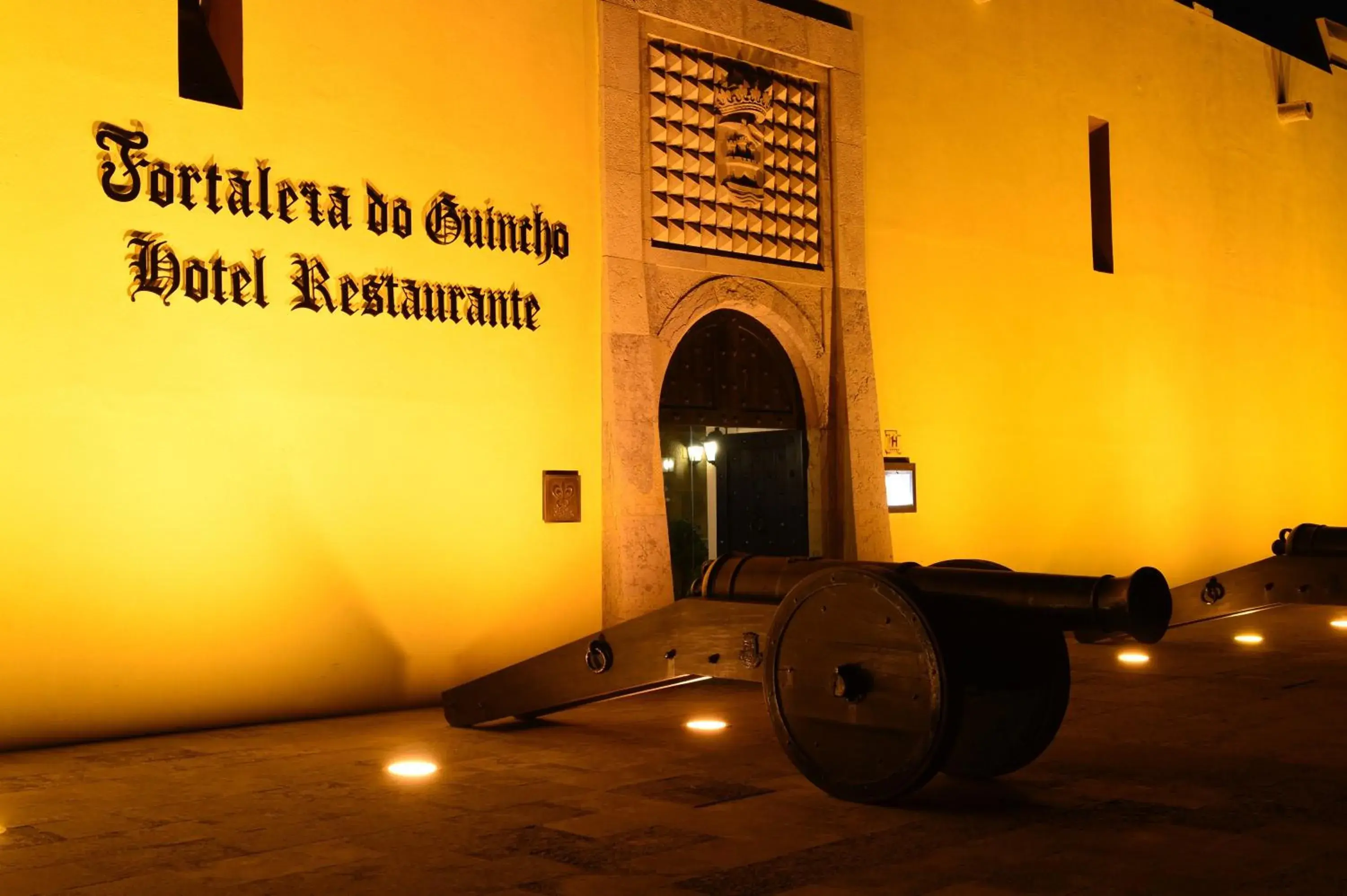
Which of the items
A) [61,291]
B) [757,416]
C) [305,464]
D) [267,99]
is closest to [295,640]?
[305,464]

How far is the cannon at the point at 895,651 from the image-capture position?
4.90m

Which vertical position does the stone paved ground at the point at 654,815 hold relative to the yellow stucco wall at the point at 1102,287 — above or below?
below

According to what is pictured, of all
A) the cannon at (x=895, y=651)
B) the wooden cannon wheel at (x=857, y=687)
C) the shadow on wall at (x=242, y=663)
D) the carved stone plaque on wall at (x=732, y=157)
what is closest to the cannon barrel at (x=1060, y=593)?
the cannon at (x=895, y=651)

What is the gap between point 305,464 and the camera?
791 cm

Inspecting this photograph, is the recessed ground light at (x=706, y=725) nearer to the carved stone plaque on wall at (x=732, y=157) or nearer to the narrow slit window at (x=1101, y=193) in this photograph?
the carved stone plaque on wall at (x=732, y=157)

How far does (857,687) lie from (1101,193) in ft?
33.0

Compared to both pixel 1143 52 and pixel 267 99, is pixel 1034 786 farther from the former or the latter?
pixel 1143 52

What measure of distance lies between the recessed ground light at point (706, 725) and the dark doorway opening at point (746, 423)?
2.82m

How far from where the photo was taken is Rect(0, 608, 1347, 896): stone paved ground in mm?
4266

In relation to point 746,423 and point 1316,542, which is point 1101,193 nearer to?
point 1316,542

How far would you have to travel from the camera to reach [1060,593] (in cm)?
495

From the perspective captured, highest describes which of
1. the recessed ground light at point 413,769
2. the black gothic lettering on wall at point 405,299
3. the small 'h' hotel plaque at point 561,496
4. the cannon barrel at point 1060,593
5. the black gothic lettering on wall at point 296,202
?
the black gothic lettering on wall at point 296,202

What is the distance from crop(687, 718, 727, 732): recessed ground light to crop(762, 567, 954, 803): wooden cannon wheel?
1753mm

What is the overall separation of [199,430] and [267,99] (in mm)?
1929
